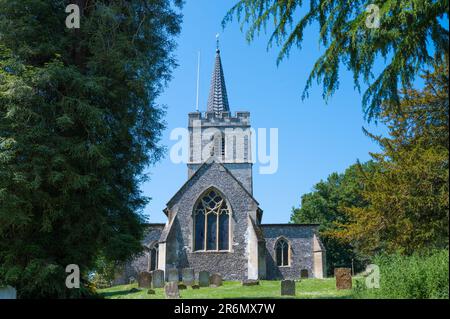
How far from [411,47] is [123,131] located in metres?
6.95

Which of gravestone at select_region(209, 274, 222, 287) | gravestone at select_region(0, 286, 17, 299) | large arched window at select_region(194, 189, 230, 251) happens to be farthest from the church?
gravestone at select_region(0, 286, 17, 299)

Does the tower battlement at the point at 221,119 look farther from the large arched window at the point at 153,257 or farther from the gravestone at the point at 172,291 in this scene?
the gravestone at the point at 172,291

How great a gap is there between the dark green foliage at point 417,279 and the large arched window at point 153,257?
20.4m

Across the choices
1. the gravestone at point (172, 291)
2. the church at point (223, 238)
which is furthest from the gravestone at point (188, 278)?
the gravestone at point (172, 291)

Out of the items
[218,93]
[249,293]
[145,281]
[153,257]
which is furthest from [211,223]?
[218,93]

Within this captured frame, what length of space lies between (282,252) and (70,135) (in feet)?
63.1

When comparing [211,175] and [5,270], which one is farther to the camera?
[211,175]

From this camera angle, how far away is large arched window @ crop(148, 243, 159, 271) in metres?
28.0

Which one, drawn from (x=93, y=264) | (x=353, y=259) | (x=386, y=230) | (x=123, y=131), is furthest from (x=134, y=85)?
(x=353, y=259)

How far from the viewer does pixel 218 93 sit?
46.9 meters

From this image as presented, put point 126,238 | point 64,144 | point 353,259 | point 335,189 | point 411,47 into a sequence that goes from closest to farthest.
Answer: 1. point 411,47
2. point 64,144
3. point 126,238
4. point 353,259
5. point 335,189

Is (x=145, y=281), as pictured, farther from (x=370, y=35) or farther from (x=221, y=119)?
(x=221, y=119)

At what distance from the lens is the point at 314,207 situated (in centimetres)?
4397
